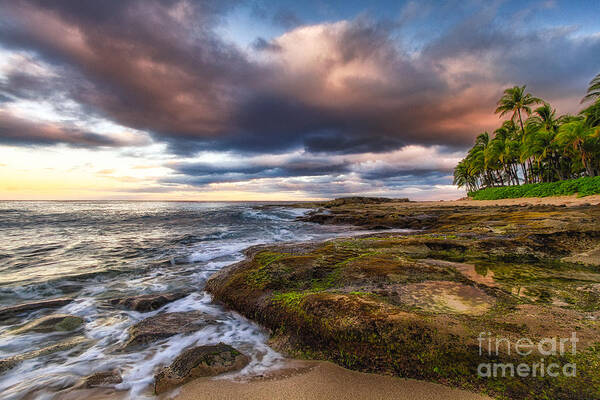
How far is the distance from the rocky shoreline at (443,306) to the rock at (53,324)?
7.54ft

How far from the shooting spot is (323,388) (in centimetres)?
226

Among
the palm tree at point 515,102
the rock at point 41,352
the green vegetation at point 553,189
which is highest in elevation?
the palm tree at point 515,102

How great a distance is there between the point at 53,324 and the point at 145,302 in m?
1.33

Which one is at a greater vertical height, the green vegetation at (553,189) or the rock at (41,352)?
the green vegetation at (553,189)

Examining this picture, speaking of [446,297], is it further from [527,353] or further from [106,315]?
[106,315]

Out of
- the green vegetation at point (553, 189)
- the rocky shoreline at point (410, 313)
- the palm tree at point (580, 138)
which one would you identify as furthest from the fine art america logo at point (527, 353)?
the palm tree at point (580, 138)

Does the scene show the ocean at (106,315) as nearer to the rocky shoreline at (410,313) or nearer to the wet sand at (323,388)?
the rocky shoreline at (410,313)

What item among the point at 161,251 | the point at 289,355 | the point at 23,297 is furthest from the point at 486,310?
the point at 161,251

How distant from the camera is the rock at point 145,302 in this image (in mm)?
4938

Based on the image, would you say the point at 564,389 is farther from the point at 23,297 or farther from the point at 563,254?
the point at 23,297

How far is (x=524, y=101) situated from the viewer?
3581 cm

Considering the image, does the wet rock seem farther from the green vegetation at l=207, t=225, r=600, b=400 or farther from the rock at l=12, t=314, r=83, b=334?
the rock at l=12, t=314, r=83, b=334

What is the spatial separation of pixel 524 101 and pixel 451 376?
4783 cm

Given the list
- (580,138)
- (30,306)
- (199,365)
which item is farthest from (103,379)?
(580,138)
